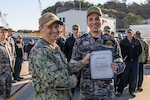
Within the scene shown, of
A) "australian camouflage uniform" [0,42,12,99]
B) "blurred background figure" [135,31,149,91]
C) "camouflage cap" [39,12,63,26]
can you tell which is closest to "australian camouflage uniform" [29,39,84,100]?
"camouflage cap" [39,12,63,26]

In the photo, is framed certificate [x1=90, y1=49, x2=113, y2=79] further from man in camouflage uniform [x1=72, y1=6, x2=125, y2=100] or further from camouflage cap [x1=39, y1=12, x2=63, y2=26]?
camouflage cap [x1=39, y1=12, x2=63, y2=26]

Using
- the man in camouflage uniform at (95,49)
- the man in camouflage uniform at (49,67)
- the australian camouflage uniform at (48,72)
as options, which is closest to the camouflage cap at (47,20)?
the man in camouflage uniform at (49,67)

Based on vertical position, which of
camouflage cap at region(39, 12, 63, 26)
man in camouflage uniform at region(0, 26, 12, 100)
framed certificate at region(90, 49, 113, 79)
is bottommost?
man in camouflage uniform at region(0, 26, 12, 100)

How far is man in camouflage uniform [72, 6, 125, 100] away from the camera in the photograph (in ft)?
10.3

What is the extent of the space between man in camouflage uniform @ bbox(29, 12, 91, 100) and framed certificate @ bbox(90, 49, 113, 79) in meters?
0.37

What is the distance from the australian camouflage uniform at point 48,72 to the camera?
2.49 m

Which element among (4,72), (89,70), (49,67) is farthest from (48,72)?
(4,72)

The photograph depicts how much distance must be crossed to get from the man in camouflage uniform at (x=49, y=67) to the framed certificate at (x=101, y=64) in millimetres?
369

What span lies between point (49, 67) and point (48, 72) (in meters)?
0.05

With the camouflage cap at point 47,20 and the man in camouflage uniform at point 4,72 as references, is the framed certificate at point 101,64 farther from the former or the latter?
the man in camouflage uniform at point 4,72

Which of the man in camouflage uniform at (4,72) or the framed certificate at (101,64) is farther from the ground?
the framed certificate at (101,64)

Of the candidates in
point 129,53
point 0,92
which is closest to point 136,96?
point 129,53

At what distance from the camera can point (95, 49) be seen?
3115 millimetres

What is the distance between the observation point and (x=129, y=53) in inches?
308
